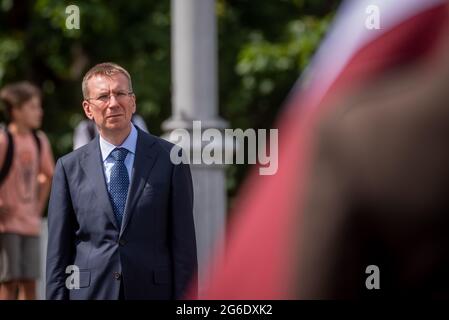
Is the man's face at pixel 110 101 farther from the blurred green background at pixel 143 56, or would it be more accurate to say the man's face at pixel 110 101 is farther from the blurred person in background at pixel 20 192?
the blurred green background at pixel 143 56

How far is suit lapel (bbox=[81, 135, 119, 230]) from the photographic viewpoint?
130 inches

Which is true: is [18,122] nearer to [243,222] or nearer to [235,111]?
[243,222]

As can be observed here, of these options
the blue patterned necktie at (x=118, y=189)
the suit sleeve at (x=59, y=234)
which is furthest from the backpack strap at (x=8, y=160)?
the blue patterned necktie at (x=118, y=189)

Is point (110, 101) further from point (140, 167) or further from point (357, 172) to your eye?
point (357, 172)

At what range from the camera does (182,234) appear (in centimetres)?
335

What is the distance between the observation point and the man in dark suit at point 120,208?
329cm

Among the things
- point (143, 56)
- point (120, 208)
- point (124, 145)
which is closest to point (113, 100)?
point (124, 145)

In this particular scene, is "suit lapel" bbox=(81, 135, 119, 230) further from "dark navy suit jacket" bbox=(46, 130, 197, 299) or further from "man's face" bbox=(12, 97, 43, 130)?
"man's face" bbox=(12, 97, 43, 130)

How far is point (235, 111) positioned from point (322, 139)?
13194 mm

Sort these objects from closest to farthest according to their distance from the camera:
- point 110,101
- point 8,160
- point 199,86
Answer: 1. point 110,101
2. point 8,160
3. point 199,86

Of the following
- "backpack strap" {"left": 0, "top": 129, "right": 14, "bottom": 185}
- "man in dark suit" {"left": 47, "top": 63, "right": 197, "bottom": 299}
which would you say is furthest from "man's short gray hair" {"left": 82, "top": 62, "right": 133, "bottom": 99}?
"backpack strap" {"left": 0, "top": 129, "right": 14, "bottom": 185}

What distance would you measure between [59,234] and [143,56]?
9.89 metres
